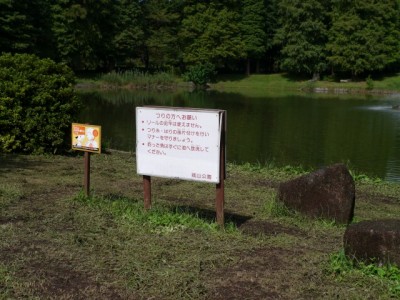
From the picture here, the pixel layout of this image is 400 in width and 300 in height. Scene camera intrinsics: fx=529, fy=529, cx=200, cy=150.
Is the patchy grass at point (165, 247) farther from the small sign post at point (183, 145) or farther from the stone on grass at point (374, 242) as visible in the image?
the small sign post at point (183, 145)

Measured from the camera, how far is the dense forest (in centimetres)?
4388

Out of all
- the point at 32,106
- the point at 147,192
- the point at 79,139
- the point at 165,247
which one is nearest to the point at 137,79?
the point at 32,106

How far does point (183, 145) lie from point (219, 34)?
45501mm

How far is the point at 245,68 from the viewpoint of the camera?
184 ft

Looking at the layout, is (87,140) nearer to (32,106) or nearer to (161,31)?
(32,106)

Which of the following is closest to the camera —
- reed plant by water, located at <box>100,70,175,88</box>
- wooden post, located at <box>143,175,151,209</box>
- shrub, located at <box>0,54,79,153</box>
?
wooden post, located at <box>143,175,151,209</box>

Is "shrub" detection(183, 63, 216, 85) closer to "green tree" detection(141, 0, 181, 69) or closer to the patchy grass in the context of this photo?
"green tree" detection(141, 0, 181, 69)

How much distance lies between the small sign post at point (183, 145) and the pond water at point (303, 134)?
659 cm

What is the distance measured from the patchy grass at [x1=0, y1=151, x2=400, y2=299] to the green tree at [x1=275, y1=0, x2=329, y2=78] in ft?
133

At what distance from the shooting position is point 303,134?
18.3 m

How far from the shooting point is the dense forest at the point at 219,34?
144ft

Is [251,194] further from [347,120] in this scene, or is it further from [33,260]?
[347,120]

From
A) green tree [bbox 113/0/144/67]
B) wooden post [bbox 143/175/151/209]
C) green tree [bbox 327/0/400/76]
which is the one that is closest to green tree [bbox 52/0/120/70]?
green tree [bbox 113/0/144/67]

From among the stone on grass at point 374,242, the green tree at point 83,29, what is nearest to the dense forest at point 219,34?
the green tree at point 83,29
